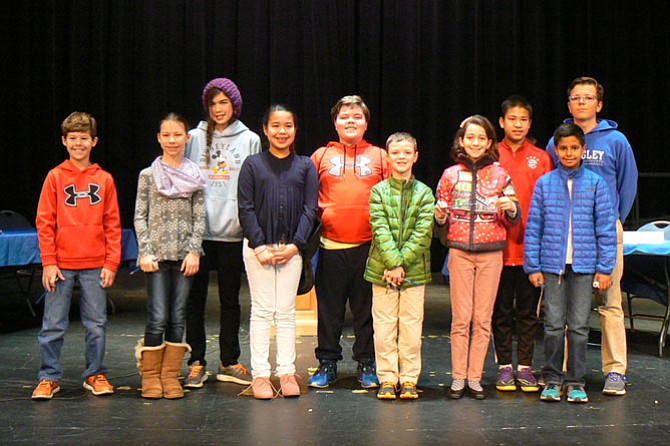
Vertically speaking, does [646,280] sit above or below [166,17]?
below

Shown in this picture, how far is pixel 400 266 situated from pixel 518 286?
625 mm

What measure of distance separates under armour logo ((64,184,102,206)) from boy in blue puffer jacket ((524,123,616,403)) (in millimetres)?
1947

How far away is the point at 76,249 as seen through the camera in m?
3.62

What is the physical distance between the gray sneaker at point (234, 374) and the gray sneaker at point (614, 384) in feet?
5.48

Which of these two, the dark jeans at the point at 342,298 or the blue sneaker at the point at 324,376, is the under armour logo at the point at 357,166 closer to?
the dark jeans at the point at 342,298

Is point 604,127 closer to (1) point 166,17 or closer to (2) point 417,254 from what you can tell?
(2) point 417,254

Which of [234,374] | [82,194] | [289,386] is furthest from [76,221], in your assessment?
[289,386]

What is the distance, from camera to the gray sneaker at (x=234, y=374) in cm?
392

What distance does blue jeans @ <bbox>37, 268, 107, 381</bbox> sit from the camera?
11.9 feet

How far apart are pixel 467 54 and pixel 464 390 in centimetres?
489

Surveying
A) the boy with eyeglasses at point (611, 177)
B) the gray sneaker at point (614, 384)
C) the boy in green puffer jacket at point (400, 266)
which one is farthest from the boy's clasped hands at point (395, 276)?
the gray sneaker at point (614, 384)

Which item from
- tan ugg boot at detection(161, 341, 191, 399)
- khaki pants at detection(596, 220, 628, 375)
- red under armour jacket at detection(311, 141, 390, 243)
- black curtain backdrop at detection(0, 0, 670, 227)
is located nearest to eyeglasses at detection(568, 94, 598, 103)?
khaki pants at detection(596, 220, 628, 375)

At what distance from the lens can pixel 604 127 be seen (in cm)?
383

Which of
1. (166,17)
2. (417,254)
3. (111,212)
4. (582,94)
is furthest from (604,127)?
(166,17)
